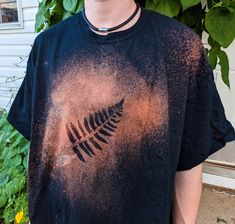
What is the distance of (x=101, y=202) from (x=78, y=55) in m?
0.39

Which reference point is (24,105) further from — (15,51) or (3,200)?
(15,51)

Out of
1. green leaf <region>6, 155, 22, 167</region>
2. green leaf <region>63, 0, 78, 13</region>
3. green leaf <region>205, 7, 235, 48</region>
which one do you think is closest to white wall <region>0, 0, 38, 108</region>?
green leaf <region>6, 155, 22, 167</region>

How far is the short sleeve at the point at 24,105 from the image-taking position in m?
0.82

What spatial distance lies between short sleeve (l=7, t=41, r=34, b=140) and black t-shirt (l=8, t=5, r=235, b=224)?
2 centimetres

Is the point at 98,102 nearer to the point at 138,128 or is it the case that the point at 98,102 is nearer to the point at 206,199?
the point at 138,128

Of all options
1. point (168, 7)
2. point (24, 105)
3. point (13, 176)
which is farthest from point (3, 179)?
point (168, 7)

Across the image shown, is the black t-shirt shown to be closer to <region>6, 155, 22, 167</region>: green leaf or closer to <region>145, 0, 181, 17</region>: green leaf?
<region>145, 0, 181, 17</region>: green leaf

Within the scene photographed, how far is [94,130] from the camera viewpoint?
2.35ft

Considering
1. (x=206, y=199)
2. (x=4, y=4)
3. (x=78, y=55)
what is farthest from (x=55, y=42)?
(x=4, y=4)

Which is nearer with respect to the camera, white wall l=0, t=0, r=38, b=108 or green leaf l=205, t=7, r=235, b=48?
green leaf l=205, t=7, r=235, b=48

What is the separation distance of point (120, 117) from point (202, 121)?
21 cm

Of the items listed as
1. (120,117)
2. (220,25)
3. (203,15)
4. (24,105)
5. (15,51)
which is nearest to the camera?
(120,117)

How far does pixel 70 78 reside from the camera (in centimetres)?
74

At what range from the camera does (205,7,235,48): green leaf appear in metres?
0.95
